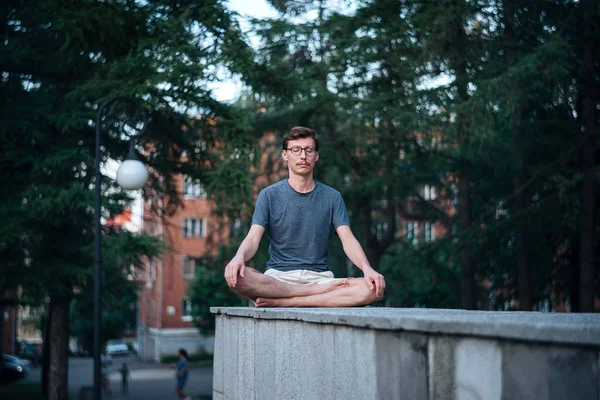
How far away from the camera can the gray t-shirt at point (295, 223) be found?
582cm

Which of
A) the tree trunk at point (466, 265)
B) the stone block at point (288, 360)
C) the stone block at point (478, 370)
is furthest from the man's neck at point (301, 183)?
the tree trunk at point (466, 265)

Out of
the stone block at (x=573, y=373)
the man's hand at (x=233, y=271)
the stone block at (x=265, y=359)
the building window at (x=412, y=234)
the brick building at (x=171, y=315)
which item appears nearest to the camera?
the stone block at (x=573, y=373)

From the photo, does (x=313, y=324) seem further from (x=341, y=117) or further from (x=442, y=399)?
(x=341, y=117)

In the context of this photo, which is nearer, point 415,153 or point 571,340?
point 571,340

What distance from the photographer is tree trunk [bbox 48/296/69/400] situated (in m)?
19.0

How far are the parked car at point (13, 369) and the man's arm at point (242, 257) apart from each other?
37381 millimetres

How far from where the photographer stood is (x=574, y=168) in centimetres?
1605

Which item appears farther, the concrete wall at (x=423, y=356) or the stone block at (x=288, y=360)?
the stone block at (x=288, y=360)

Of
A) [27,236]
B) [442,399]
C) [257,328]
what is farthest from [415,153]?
[442,399]

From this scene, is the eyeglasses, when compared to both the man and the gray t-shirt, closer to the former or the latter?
the man

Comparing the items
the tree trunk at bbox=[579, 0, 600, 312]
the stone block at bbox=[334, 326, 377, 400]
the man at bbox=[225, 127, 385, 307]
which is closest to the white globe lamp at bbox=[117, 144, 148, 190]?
the man at bbox=[225, 127, 385, 307]

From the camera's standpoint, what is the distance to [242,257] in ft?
17.0

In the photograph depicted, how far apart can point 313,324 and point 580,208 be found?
1310 centimetres

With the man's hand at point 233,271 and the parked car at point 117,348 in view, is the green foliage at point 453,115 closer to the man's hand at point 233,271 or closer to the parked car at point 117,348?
the man's hand at point 233,271
